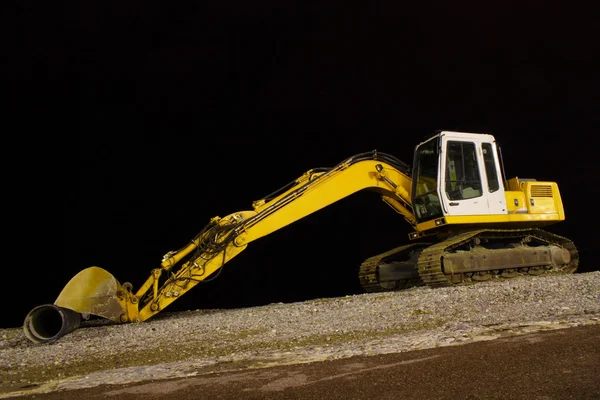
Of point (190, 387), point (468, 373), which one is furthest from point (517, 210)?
point (190, 387)

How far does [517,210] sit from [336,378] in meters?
7.35

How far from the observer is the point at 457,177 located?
29.4 ft

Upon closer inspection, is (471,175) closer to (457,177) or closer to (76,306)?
(457,177)

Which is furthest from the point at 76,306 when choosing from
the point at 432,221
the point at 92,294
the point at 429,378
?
the point at 432,221

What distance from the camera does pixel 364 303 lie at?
6.60 meters

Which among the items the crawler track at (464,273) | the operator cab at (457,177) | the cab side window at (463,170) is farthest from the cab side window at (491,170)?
the crawler track at (464,273)

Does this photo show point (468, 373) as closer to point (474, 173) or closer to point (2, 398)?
point (2, 398)

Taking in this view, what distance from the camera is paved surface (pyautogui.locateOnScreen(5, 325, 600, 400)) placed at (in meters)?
2.74

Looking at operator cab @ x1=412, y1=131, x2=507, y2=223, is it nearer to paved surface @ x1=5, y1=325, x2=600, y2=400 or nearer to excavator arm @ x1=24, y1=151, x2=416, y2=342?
excavator arm @ x1=24, y1=151, x2=416, y2=342

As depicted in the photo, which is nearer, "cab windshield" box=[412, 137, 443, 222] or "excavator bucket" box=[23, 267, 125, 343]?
"excavator bucket" box=[23, 267, 125, 343]

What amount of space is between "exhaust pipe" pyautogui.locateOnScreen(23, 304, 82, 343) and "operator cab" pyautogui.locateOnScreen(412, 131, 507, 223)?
6008 millimetres

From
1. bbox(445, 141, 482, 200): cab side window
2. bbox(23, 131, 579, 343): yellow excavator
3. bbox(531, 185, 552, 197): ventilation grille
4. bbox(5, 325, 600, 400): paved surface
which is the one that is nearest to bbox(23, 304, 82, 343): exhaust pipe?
bbox(23, 131, 579, 343): yellow excavator

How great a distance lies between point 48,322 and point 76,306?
0.65 metres

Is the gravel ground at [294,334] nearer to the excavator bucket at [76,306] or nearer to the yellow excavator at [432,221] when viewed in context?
the excavator bucket at [76,306]
